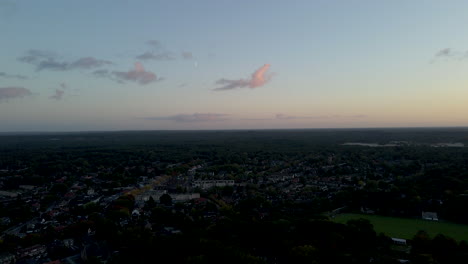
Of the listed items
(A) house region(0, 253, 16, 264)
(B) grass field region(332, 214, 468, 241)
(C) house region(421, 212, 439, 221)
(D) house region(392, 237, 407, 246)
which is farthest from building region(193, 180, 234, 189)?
(A) house region(0, 253, 16, 264)

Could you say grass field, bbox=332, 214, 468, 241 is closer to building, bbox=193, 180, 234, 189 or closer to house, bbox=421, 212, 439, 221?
house, bbox=421, 212, 439, 221

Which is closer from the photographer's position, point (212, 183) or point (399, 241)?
point (399, 241)

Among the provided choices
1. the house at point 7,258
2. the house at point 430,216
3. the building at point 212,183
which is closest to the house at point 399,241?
the house at point 430,216

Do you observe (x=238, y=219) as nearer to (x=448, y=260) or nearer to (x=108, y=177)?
(x=448, y=260)

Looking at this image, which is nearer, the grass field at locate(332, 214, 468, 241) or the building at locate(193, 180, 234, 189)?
the grass field at locate(332, 214, 468, 241)

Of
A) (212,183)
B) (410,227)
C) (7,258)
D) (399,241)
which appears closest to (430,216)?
(410,227)

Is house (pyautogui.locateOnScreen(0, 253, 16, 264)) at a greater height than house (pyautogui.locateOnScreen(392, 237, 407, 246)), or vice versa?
Result: house (pyautogui.locateOnScreen(392, 237, 407, 246))

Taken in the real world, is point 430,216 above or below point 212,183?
above

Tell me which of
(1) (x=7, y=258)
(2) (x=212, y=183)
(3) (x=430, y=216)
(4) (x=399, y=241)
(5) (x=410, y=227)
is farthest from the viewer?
(2) (x=212, y=183)

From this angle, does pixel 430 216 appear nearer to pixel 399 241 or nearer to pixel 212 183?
pixel 399 241
